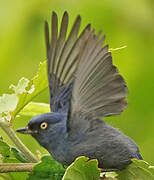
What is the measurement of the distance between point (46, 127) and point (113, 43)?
174cm

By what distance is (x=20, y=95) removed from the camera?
10.2 ft

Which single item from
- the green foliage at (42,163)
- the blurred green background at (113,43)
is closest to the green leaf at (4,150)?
the green foliage at (42,163)

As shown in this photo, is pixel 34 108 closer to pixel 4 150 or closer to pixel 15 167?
pixel 4 150

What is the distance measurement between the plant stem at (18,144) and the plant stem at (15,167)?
213 millimetres

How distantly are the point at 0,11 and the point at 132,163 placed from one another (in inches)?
85.4

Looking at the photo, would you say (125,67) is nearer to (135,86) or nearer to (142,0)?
(135,86)

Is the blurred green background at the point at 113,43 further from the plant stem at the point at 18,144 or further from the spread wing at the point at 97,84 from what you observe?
the plant stem at the point at 18,144

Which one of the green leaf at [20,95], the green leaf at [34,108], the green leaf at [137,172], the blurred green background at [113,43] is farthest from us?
the blurred green background at [113,43]

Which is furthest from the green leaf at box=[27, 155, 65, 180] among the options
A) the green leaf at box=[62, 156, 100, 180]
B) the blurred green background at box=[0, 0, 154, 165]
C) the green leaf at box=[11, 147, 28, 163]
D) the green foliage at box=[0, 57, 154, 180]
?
the blurred green background at box=[0, 0, 154, 165]

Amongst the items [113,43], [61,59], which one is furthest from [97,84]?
[113,43]

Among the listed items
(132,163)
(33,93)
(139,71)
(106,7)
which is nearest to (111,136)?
(132,163)

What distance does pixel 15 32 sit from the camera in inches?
190

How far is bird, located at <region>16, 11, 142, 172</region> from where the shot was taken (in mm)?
3088

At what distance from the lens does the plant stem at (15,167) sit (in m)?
2.80
